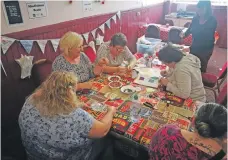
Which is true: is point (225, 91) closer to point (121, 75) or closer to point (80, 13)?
point (121, 75)

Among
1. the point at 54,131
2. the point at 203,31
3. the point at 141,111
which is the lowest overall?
the point at 141,111

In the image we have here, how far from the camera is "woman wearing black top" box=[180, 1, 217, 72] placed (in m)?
2.60

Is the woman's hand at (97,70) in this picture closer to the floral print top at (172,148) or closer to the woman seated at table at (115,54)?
the woman seated at table at (115,54)

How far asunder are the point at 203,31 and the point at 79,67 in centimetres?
190

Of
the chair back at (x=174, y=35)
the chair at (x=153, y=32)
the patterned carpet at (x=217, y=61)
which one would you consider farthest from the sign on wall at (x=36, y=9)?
the patterned carpet at (x=217, y=61)

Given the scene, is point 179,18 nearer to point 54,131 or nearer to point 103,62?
point 103,62

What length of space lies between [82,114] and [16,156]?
55.7 inches

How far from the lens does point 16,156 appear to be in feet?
6.74

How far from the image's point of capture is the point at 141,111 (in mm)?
1486

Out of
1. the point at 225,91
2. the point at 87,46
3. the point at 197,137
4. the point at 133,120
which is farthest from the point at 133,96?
the point at 87,46

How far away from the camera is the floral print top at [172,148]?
966 millimetres

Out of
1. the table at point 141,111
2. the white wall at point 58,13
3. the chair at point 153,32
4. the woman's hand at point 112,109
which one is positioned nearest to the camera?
the table at point 141,111

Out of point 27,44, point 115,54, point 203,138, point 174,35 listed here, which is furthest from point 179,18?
point 203,138

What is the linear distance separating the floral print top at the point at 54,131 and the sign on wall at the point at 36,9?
1.29 m
